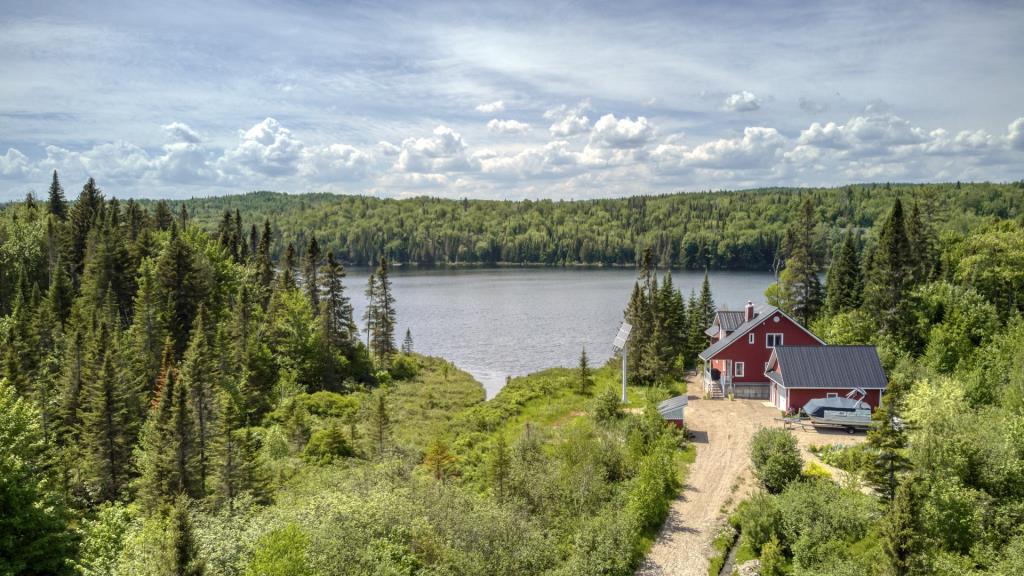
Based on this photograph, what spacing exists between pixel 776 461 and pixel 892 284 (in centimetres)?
2981

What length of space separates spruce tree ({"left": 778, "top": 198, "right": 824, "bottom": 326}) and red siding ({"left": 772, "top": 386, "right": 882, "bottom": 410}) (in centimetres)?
2283

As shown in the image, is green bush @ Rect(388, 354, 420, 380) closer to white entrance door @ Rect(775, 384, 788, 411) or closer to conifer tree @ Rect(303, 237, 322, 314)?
conifer tree @ Rect(303, 237, 322, 314)

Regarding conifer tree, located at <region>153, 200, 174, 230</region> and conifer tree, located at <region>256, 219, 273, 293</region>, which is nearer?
conifer tree, located at <region>256, 219, 273, 293</region>

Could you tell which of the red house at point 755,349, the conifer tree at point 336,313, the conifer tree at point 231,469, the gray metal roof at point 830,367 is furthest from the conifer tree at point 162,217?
the gray metal roof at point 830,367

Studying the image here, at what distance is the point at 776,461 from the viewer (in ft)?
89.4

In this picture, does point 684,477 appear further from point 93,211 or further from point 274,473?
point 93,211

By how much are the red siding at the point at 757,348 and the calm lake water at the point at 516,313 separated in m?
20.4

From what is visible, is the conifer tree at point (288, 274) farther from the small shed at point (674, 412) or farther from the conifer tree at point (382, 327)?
the small shed at point (674, 412)

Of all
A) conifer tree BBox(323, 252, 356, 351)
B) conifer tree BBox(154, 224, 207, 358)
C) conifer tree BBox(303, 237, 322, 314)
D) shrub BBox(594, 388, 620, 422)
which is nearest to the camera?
shrub BBox(594, 388, 620, 422)

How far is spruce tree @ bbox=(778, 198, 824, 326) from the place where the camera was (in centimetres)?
6022

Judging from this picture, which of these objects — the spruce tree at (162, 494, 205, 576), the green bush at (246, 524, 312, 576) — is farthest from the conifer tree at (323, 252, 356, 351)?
the spruce tree at (162, 494, 205, 576)

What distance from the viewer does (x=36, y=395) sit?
122ft

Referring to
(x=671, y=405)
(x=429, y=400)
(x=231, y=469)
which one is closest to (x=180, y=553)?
(x=231, y=469)

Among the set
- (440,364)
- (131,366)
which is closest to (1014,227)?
(440,364)
